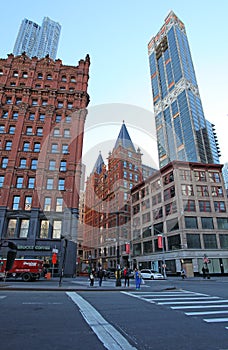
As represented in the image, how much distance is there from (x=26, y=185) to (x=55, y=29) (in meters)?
165

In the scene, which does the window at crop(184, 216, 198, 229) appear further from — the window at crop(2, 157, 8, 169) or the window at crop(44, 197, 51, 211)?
the window at crop(2, 157, 8, 169)

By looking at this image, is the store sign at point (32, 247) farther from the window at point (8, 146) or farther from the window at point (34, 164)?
the window at point (8, 146)

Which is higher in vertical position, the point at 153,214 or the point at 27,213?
the point at 153,214

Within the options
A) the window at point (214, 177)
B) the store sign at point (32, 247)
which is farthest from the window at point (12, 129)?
the window at point (214, 177)

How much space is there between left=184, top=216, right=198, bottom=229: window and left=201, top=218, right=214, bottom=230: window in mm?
1744

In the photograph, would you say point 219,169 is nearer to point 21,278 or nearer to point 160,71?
point 21,278

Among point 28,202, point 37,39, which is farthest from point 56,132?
point 37,39

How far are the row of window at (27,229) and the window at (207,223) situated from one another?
1178 inches

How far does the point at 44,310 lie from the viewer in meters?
8.23

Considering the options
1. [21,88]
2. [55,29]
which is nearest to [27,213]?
[21,88]

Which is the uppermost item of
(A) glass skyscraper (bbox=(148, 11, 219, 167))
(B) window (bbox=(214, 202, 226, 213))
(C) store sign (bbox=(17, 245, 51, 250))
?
(A) glass skyscraper (bbox=(148, 11, 219, 167))

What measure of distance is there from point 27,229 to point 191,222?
32031mm

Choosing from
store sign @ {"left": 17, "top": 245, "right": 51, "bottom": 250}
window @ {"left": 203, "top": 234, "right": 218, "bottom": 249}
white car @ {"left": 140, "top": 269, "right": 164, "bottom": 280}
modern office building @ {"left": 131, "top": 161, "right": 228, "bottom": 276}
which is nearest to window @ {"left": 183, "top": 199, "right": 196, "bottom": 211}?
modern office building @ {"left": 131, "top": 161, "right": 228, "bottom": 276}

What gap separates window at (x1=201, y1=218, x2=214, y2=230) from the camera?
4740cm
